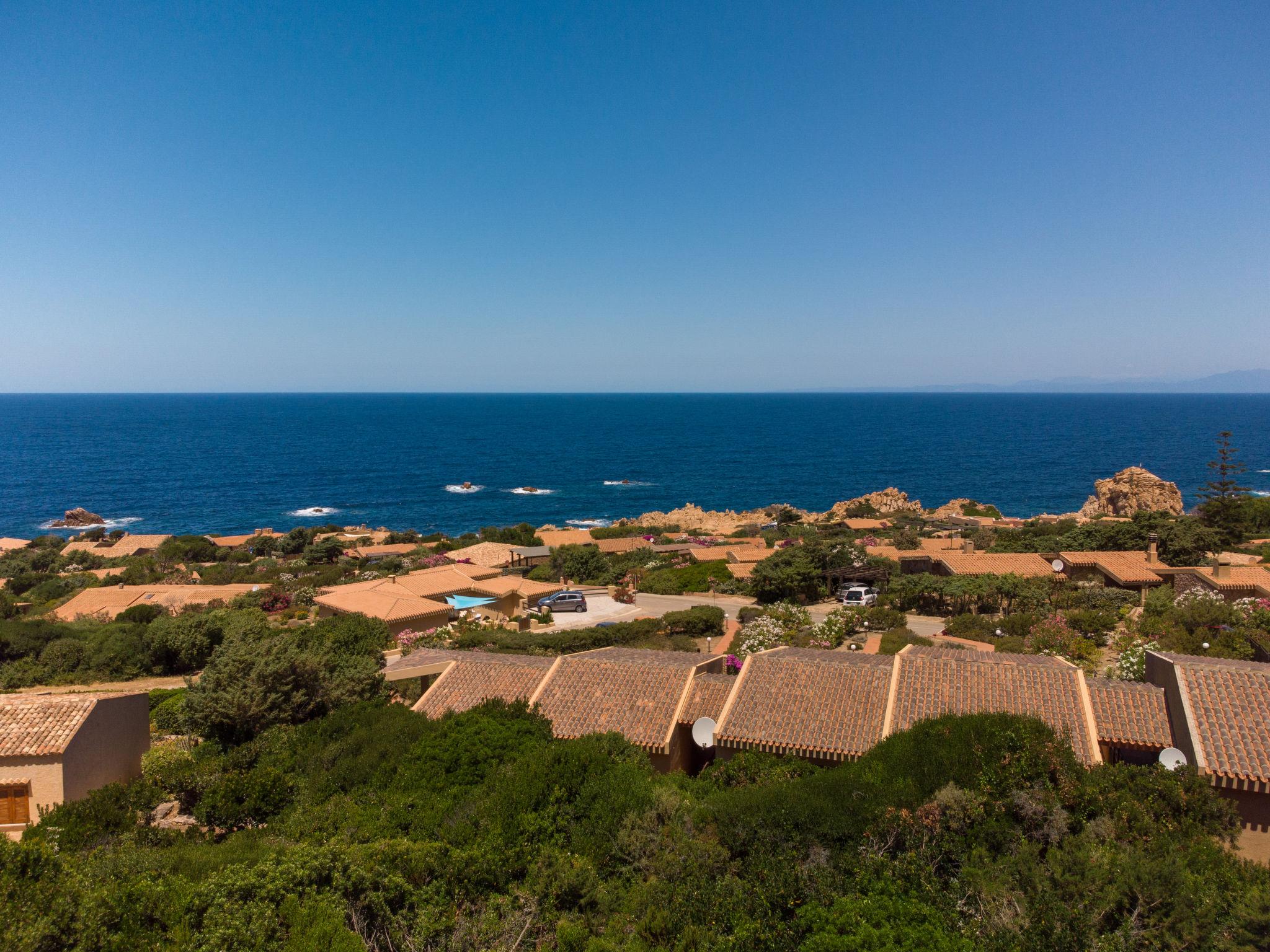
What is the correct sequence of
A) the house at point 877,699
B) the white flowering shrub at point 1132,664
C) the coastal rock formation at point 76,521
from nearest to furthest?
the house at point 877,699 → the white flowering shrub at point 1132,664 → the coastal rock formation at point 76,521

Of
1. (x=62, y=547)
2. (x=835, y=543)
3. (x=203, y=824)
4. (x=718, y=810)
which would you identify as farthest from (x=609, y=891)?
(x=62, y=547)

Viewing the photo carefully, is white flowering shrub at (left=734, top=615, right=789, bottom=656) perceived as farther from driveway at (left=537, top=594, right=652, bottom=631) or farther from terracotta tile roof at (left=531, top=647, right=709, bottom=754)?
terracotta tile roof at (left=531, top=647, right=709, bottom=754)

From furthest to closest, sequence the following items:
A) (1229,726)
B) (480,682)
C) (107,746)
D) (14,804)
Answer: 1. (480,682)
2. (107,746)
3. (14,804)
4. (1229,726)

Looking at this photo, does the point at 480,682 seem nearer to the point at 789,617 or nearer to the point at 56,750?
the point at 56,750

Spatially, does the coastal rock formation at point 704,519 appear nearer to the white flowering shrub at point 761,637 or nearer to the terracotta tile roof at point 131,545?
the terracotta tile roof at point 131,545

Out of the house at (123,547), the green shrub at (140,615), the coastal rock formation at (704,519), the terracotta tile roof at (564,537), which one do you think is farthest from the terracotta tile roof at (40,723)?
the coastal rock formation at (704,519)

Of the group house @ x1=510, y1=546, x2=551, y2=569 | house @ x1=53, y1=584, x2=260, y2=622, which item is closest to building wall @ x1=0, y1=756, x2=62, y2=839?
house @ x1=53, y1=584, x2=260, y2=622

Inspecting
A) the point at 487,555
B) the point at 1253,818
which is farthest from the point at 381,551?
the point at 1253,818

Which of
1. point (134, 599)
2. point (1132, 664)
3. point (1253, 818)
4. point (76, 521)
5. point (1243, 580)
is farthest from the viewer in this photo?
point (76, 521)
